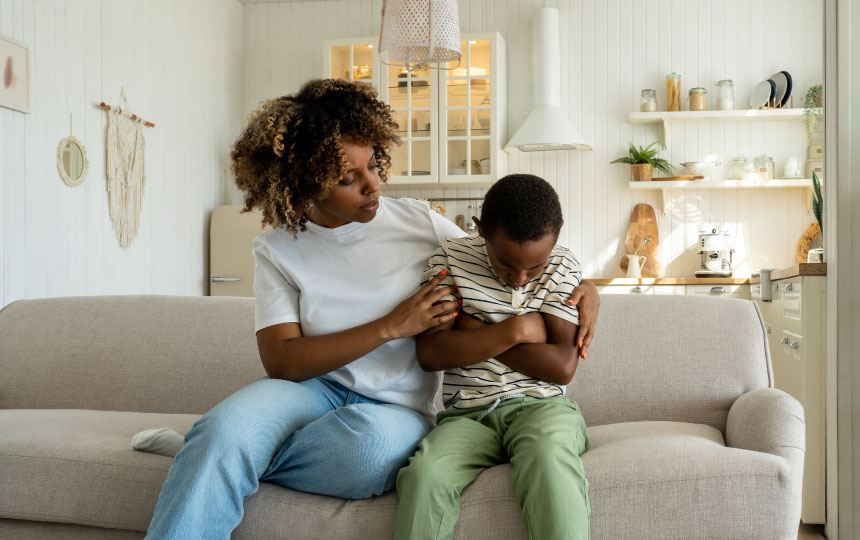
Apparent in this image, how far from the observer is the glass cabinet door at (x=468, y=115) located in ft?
17.5

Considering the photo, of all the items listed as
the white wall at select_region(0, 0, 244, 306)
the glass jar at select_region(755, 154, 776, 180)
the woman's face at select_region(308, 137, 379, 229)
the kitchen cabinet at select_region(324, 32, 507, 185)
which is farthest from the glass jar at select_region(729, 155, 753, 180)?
the woman's face at select_region(308, 137, 379, 229)

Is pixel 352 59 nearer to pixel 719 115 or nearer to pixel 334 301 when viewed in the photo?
pixel 719 115

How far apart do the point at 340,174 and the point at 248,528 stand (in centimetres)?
69

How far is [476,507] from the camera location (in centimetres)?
148

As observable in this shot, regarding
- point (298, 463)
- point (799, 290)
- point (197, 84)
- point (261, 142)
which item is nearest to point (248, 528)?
point (298, 463)

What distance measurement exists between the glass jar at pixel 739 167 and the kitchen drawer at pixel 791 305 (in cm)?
177

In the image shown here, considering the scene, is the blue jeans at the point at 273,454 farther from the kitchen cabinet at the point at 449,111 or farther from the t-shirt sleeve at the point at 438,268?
the kitchen cabinet at the point at 449,111

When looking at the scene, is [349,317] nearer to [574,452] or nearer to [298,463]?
[298,463]

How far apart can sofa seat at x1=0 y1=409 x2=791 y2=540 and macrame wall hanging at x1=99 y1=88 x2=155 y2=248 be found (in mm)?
2555

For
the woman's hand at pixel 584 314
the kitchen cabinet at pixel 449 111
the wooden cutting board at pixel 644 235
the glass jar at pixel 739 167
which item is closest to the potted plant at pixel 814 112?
the glass jar at pixel 739 167

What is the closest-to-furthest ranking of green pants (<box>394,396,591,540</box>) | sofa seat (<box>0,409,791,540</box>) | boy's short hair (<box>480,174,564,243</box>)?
1. green pants (<box>394,396,591,540</box>)
2. sofa seat (<box>0,409,791,540</box>)
3. boy's short hair (<box>480,174,564,243</box>)

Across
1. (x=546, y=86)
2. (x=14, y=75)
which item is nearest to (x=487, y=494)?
(x=14, y=75)

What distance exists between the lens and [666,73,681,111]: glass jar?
5.26 metres

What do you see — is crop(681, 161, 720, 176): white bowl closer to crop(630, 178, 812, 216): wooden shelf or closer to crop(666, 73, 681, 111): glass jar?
crop(630, 178, 812, 216): wooden shelf
